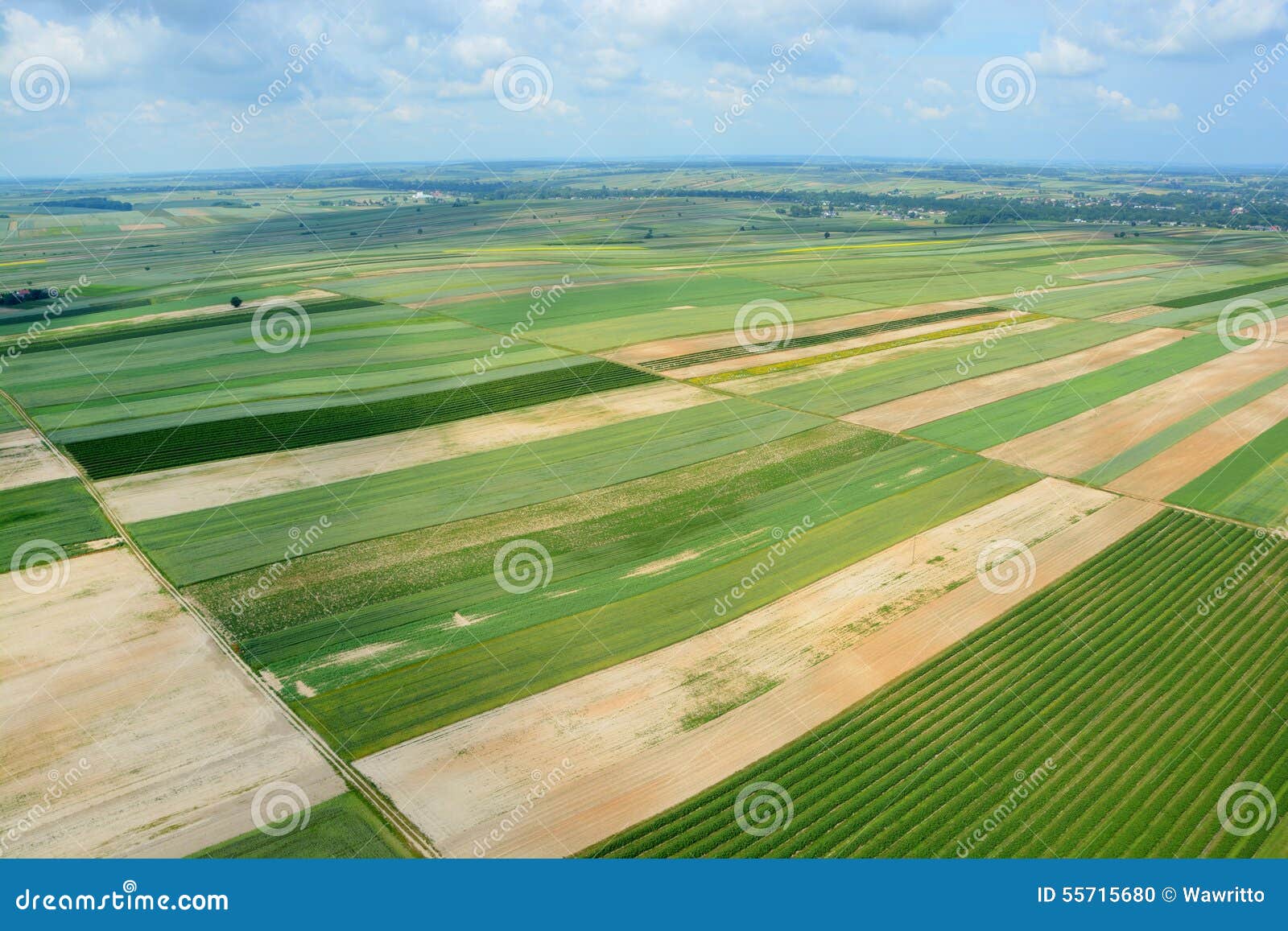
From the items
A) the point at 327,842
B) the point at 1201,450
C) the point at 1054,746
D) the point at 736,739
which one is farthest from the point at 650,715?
the point at 1201,450

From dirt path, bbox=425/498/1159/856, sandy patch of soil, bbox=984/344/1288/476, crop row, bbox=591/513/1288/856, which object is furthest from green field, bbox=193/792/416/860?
sandy patch of soil, bbox=984/344/1288/476

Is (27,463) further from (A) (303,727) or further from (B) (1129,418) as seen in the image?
(B) (1129,418)

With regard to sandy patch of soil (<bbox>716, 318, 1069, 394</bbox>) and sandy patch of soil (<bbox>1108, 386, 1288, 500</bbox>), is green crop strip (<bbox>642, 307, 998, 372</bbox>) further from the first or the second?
sandy patch of soil (<bbox>1108, 386, 1288, 500</bbox>)

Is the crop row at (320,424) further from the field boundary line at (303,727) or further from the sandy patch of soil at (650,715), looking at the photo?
the sandy patch of soil at (650,715)

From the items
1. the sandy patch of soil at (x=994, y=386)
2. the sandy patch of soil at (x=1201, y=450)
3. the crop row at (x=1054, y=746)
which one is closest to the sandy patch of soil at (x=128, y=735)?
the crop row at (x=1054, y=746)

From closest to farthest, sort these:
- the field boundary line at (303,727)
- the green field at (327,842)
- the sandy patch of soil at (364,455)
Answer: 1. the green field at (327,842)
2. the field boundary line at (303,727)
3. the sandy patch of soil at (364,455)

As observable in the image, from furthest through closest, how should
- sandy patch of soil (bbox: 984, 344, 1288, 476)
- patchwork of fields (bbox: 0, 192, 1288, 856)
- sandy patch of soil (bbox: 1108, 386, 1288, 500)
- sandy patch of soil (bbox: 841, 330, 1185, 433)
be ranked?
sandy patch of soil (bbox: 841, 330, 1185, 433), sandy patch of soil (bbox: 984, 344, 1288, 476), sandy patch of soil (bbox: 1108, 386, 1288, 500), patchwork of fields (bbox: 0, 192, 1288, 856)
